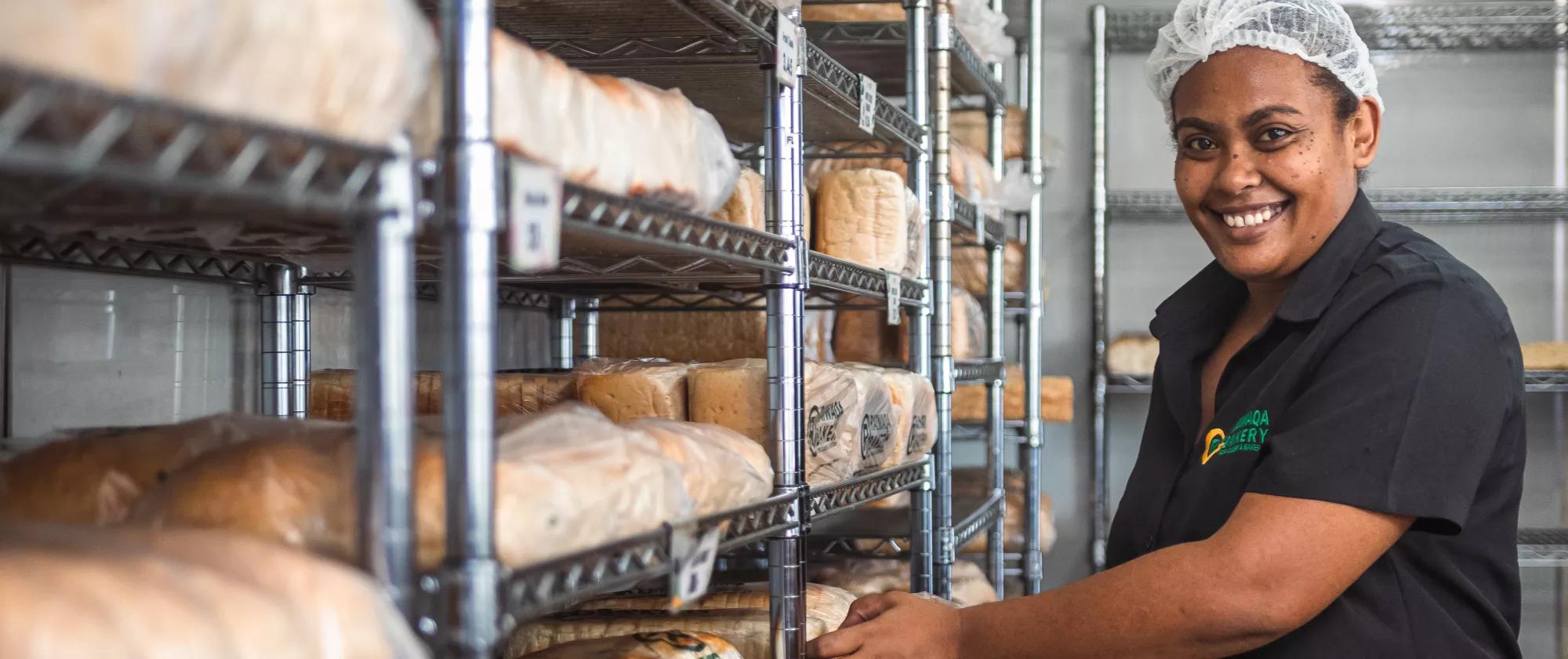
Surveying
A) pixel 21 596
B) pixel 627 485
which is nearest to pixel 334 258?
pixel 627 485

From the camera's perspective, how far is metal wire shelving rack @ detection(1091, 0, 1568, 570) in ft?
13.3

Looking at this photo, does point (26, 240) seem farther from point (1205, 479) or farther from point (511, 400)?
point (1205, 479)

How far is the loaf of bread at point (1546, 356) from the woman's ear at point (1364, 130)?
2.54 meters

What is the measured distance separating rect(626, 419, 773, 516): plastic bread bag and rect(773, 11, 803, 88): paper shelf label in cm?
42

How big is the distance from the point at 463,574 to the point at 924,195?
169 centimetres

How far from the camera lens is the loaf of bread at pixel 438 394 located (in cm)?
176

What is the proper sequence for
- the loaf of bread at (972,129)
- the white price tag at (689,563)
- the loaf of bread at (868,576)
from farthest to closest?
the loaf of bread at (972,129), the loaf of bread at (868,576), the white price tag at (689,563)

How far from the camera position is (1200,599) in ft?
4.83

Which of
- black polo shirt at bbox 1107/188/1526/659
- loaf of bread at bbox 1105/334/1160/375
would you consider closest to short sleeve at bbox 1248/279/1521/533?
black polo shirt at bbox 1107/188/1526/659

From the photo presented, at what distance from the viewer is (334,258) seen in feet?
4.93

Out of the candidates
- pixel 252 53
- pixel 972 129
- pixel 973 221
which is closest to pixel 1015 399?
pixel 972 129

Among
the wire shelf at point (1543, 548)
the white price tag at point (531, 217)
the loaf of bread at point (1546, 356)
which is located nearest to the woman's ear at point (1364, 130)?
the white price tag at point (531, 217)

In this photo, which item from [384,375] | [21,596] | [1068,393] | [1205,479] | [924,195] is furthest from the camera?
[1068,393]

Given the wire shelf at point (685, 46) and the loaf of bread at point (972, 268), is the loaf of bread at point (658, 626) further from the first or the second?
the loaf of bread at point (972, 268)
